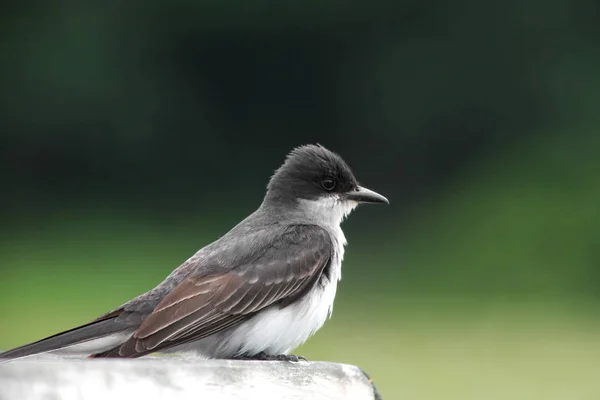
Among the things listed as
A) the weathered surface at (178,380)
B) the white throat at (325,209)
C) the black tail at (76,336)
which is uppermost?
the white throat at (325,209)

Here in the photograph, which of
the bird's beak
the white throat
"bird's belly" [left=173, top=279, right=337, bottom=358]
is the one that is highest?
the bird's beak

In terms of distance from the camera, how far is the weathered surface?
2035 mm

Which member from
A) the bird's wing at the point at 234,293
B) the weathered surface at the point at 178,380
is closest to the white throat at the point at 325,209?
the bird's wing at the point at 234,293

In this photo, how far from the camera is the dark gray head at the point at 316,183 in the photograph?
4.66 metres

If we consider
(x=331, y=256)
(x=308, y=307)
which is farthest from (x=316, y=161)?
(x=308, y=307)

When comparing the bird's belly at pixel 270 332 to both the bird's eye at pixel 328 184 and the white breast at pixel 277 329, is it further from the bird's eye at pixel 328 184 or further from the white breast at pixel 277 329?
the bird's eye at pixel 328 184

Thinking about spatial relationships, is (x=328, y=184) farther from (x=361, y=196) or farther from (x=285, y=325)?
(x=285, y=325)

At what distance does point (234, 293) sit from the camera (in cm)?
376

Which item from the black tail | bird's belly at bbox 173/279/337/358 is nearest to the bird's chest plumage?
bird's belly at bbox 173/279/337/358

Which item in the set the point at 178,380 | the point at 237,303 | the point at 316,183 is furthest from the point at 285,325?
the point at 178,380

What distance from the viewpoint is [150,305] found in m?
3.80

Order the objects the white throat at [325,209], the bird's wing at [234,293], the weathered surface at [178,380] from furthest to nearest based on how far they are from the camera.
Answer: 1. the white throat at [325,209]
2. the bird's wing at [234,293]
3. the weathered surface at [178,380]

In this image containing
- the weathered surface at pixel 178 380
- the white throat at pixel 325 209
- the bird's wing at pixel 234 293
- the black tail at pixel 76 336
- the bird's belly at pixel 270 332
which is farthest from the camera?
the white throat at pixel 325 209

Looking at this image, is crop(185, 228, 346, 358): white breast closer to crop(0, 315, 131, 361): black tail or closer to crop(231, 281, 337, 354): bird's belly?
crop(231, 281, 337, 354): bird's belly
